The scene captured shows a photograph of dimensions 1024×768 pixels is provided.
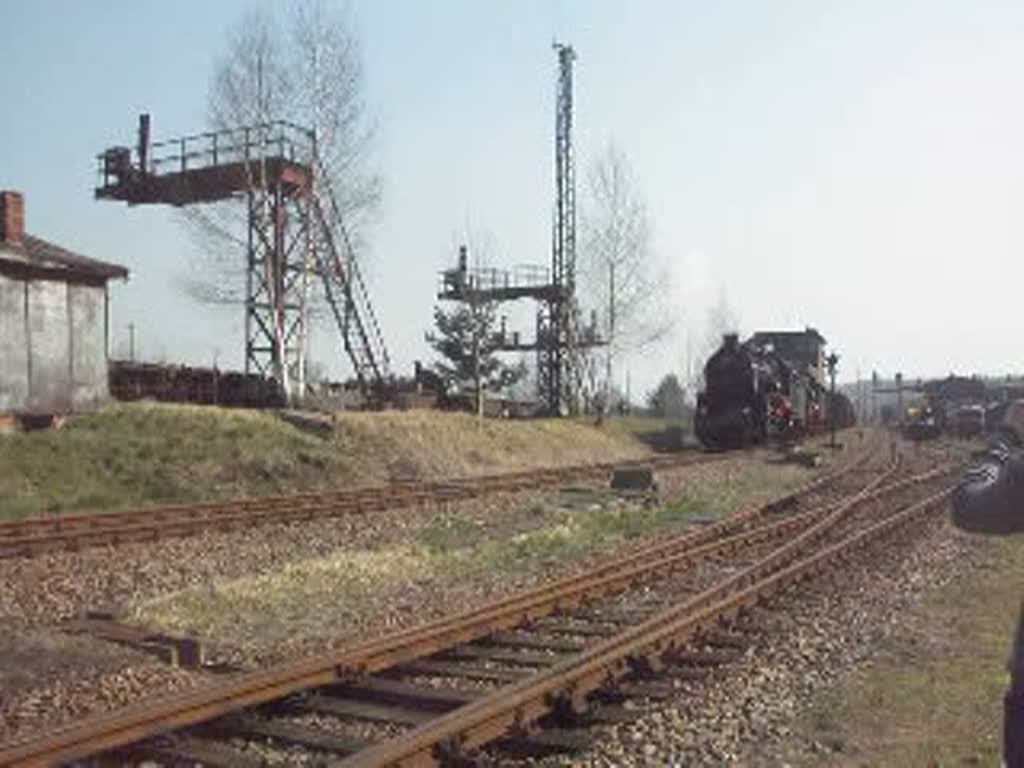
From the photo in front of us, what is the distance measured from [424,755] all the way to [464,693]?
1546 mm

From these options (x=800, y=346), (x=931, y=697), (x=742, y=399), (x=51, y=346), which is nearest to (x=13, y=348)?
(x=51, y=346)

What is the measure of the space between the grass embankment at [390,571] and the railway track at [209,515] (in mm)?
2284

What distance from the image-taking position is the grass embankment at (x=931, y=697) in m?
7.37

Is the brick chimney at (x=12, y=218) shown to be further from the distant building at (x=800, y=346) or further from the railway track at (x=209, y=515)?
the distant building at (x=800, y=346)

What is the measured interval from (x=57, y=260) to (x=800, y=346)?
31826 millimetres

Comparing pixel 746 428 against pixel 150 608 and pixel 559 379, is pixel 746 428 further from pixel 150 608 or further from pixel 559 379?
pixel 150 608

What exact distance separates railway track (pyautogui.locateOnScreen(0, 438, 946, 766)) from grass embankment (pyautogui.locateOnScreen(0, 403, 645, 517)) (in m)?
11.7

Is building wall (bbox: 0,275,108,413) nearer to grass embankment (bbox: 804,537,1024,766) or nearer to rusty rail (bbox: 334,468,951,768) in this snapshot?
rusty rail (bbox: 334,468,951,768)

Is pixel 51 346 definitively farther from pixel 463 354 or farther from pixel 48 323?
pixel 463 354

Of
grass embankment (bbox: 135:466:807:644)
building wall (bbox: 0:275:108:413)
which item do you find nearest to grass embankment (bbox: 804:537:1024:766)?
grass embankment (bbox: 135:466:807:644)

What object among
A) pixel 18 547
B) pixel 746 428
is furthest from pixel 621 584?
pixel 746 428

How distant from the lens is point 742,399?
40.5 meters

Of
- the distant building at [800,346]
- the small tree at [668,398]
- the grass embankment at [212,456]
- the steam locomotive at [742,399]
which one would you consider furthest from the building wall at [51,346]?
the small tree at [668,398]

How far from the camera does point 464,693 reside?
825 centimetres
